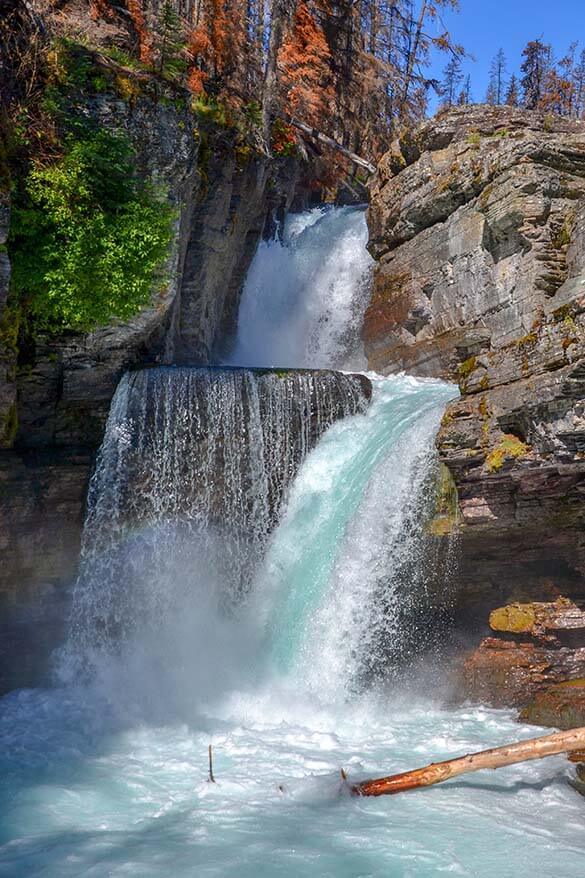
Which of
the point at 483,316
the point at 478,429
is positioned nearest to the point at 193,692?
A: the point at 478,429

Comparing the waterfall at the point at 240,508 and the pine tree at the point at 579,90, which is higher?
the pine tree at the point at 579,90

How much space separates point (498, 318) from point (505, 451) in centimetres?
474

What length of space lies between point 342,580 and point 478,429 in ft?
9.77

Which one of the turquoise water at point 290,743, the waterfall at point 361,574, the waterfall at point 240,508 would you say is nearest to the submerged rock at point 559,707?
the turquoise water at point 290,743

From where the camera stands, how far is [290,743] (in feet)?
28.7

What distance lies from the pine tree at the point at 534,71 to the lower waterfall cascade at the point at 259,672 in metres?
26.5

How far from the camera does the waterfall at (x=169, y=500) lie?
1186 cm

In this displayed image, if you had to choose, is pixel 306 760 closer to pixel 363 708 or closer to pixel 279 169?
pixel 363 708

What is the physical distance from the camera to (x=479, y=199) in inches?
551

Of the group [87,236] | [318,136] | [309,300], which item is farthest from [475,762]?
[318,136]

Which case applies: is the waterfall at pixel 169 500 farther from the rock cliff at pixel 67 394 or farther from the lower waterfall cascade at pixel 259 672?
the rock cliff at pixel 67 394

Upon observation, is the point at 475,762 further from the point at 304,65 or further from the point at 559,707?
the point at 304,65

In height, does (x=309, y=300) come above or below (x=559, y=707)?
above

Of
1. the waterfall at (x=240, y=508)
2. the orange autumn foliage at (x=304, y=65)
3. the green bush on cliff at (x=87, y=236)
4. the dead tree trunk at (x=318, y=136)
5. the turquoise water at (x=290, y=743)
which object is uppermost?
the orange autumn foliage at (x=304, y=65)
